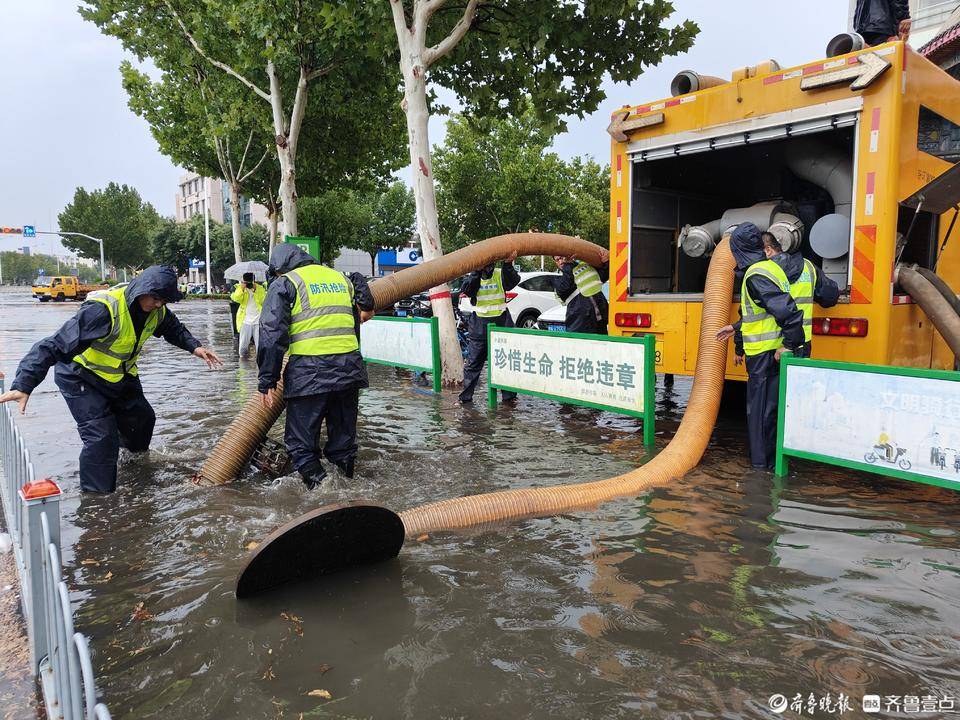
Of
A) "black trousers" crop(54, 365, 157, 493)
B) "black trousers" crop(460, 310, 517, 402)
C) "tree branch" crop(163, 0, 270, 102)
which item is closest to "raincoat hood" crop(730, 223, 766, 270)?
"black trousers" crop(460, 310, 517, 402)

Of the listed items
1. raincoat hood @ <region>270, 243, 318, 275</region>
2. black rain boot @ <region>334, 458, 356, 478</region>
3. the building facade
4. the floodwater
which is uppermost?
the building facade

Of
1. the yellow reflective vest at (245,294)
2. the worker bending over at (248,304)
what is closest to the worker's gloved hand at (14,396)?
the worker bending over at (248,304)

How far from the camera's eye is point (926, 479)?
14.1ft

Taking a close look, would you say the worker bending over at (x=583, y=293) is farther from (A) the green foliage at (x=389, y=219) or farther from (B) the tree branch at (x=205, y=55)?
(A) the green foliage at (x=389, y=219)

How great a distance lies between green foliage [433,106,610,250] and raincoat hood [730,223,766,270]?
26.8m

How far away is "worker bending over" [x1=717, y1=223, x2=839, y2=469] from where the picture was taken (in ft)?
17.0

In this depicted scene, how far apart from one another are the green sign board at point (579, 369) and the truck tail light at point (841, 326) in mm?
1353

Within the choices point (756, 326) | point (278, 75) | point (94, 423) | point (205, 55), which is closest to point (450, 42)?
point (756, 326)

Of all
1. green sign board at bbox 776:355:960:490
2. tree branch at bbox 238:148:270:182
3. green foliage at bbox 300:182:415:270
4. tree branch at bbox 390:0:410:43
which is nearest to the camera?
green sign board at bbox 776:355:960:490

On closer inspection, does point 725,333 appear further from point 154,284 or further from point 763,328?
point 154,284

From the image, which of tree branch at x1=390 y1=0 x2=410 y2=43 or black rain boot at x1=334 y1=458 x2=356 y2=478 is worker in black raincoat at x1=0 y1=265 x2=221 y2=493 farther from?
tree branch at x1=390 y1=0 x2=410 y2=43

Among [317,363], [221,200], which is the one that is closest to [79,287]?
[221,200]

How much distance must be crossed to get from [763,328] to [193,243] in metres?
61.0

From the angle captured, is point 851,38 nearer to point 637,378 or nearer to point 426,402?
point 637,378
